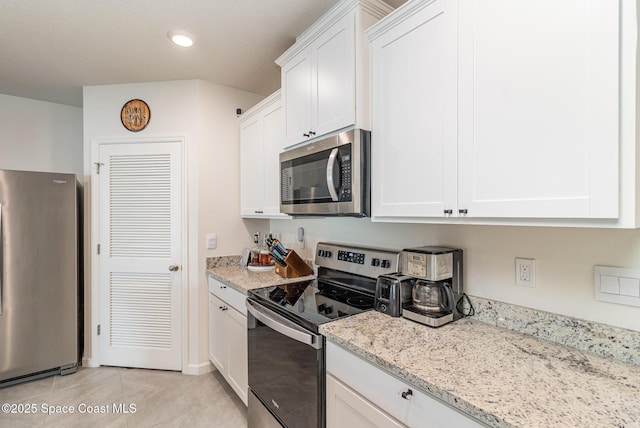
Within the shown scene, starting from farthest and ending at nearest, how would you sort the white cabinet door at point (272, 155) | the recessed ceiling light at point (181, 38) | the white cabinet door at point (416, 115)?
the white cabinet door at point (272, 155), the recessed ceiling light at point (181, 38), the white cabinet door at point (416, 115)

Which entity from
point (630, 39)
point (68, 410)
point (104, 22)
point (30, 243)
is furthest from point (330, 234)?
point (30, 243)

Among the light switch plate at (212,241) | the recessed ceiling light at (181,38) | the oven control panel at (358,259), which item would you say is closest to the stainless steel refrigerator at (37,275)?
the light switch plate at (212,241)

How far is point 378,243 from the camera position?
1874 mm

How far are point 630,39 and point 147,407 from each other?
119 inches

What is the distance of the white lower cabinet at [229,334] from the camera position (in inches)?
78.2

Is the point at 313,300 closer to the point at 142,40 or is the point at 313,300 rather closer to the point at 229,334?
the point at 229,334

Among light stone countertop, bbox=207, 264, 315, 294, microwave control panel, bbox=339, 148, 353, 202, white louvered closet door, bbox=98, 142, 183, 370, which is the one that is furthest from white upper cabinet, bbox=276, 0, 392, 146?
white louvered closet door, bbox=98, 142, 183, 370

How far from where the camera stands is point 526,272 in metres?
1.22

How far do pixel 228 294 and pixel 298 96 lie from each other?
57.1 inches

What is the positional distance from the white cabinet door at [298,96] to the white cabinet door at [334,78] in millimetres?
50

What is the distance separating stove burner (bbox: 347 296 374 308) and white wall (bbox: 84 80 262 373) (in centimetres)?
149

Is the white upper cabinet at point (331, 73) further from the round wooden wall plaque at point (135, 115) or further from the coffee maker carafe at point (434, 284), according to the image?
the round wooden wall plaque at point (135, 115)

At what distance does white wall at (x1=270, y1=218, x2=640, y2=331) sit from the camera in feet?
3.33

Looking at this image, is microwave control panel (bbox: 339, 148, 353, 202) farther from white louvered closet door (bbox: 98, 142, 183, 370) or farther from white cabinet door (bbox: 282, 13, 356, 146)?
white louvered closet door (bbox: 98, 142, 183, 370)
